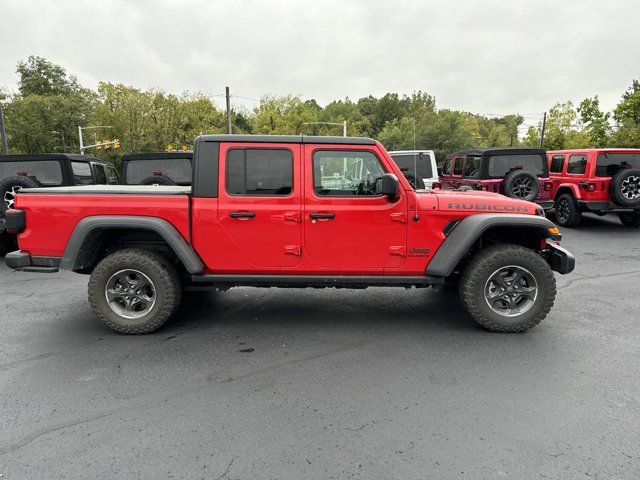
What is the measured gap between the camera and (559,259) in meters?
4.28

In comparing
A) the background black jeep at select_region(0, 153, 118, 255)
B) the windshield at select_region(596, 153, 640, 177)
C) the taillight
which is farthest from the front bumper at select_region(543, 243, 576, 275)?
the background black jeep at select_region(0, 153, 118, 255)

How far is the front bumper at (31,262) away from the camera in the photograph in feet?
13.5

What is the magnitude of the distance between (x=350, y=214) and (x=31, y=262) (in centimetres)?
318

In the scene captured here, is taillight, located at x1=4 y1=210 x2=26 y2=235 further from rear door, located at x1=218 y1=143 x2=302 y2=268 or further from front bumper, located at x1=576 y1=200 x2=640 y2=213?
front bumper, located at x1=576 y1=200 x2=640 y2=213

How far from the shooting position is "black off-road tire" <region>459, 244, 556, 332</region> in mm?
4043

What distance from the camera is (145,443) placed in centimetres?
252

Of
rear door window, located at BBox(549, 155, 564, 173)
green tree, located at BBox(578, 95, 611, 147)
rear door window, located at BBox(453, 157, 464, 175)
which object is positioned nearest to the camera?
rear door window, located at BBox(549, 155, 564, 173)

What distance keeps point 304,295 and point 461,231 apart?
223cm

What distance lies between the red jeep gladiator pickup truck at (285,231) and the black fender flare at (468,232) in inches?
0.4

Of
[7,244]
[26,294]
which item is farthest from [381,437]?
[7,244]

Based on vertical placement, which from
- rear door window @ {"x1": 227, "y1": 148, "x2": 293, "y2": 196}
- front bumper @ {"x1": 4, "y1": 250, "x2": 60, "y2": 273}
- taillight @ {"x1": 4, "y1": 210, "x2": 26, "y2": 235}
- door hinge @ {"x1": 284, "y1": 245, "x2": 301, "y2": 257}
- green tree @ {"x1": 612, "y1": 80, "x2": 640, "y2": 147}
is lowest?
front bumper @ {"x1": 4, "y1": 250, "x2": 60, "y2": 273}

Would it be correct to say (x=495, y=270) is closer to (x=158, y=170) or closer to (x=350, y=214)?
(x=350, y=214)

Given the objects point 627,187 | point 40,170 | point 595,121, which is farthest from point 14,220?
point 595,121

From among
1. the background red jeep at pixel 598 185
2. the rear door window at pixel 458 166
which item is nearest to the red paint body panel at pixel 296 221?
the background red jeep at pixel 598 185
